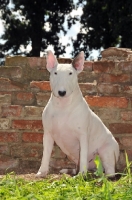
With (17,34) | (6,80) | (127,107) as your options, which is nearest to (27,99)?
(6,80)

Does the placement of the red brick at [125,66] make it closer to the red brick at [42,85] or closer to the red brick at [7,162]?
the red brick at [42,85]

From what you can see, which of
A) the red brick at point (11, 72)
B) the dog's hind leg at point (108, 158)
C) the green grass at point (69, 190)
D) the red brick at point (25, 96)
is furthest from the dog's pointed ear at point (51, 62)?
the red brick at point (11, 72)

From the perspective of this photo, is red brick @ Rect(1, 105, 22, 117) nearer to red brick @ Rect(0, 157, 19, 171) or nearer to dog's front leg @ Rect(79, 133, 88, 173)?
red brick @ Rect(0, 157, 19, 171)

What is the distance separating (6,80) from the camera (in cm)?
487

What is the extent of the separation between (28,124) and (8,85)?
0.51m

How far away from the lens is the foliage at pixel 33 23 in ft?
65.6

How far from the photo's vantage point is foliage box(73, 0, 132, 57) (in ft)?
53.3

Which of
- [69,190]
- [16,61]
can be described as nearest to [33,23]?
[16,61]

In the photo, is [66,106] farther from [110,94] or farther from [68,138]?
[110,94]

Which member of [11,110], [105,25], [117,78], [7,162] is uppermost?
[105,25]

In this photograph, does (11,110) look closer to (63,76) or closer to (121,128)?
(121,128)

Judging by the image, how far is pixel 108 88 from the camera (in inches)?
185

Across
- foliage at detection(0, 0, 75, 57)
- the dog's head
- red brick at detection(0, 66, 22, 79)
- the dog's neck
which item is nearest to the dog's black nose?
the dog's head

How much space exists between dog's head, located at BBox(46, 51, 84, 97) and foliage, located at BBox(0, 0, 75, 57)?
1587 cm
